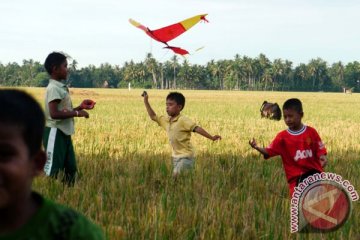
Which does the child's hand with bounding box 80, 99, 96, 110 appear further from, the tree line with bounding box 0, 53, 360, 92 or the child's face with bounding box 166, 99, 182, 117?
the tree line with bounding box 0, 53, 360, 92

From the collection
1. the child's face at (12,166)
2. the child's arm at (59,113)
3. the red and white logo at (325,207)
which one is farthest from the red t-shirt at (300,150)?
the child's face at (12,166)

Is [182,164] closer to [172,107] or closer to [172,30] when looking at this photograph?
[172,107]

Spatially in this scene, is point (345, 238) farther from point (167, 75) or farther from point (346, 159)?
point (167, 75)

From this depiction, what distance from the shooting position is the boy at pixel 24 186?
1.24 metres

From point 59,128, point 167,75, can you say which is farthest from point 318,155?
point 167,75

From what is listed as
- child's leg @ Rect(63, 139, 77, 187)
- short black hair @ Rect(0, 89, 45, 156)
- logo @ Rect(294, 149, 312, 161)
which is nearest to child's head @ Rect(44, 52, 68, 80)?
child's leg @ Rect(63, 139, 77, 187)

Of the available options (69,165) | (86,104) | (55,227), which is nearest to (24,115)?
(55,227)

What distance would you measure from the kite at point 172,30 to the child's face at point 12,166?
3.67 meters

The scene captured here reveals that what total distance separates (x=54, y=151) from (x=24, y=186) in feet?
11.1

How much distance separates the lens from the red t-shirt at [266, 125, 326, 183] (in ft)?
13.6

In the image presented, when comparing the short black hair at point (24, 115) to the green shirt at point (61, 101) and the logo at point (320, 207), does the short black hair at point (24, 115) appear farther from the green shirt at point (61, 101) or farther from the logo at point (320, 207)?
the green shirt at point (61, 101)

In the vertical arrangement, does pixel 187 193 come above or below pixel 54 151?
below

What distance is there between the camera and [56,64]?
14.7 ft

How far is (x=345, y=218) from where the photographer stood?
3525 millimetres
